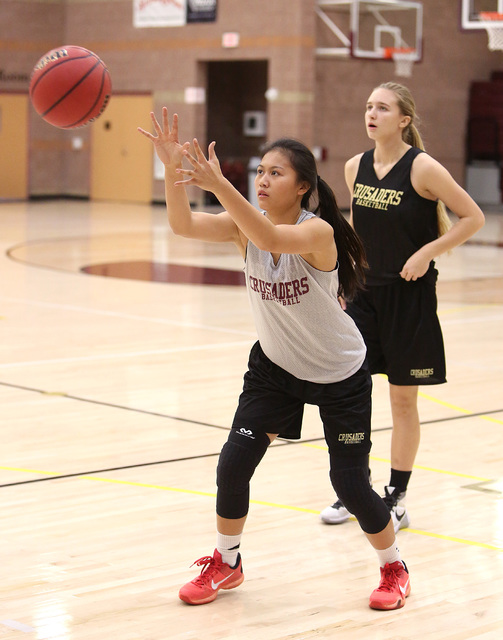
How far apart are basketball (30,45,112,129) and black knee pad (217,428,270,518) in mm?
3029

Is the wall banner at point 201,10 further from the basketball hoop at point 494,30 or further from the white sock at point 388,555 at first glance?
the white sock at point 388,555

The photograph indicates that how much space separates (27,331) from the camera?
8.24 meters

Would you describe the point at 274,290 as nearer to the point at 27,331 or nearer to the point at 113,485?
the point at 113,485

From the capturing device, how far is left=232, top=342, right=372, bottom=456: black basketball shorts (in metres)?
3.29

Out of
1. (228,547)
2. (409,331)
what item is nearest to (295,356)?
(228,547)

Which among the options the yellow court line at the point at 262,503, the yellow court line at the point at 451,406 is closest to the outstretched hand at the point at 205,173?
the yellow court line at the point at 262,503

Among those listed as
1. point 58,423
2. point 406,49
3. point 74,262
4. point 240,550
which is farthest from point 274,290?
point 406,49

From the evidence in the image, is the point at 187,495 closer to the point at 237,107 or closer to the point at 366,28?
the point at 366,28

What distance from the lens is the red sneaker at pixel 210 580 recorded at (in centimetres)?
326

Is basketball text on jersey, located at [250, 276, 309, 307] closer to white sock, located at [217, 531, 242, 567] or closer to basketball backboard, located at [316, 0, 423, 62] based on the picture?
white sock, located at [217, 531, 242, 567]

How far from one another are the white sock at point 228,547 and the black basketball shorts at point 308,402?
0.34 metres

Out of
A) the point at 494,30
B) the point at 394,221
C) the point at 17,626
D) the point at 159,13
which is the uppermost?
the point at 159,13

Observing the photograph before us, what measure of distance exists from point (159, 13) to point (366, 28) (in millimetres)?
4145

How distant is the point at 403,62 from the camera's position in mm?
20578
